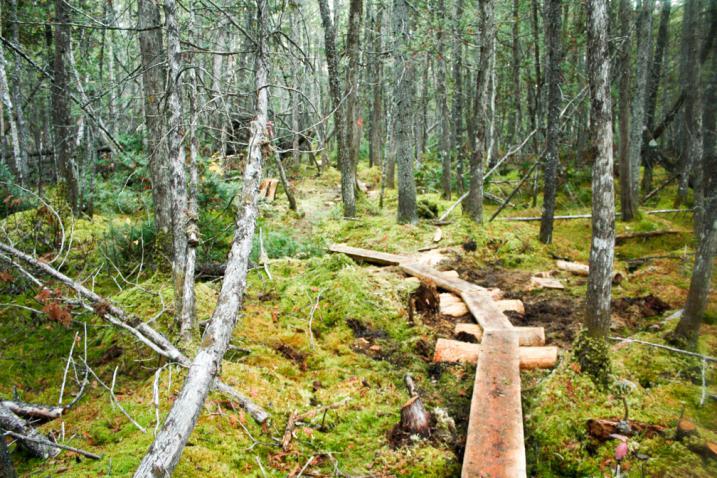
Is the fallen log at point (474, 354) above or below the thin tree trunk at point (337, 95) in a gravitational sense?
below

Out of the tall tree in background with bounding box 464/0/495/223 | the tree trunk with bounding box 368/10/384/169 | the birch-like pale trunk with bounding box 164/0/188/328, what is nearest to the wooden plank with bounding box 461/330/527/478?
the birch-like pale trunk with bounding box 164/0/188/328

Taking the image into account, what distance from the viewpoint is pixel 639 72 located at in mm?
13727

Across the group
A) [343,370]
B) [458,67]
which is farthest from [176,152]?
[458,67]

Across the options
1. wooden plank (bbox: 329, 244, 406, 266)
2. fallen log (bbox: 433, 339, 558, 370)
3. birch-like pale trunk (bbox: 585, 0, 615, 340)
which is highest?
birch-like pale trunk (bbox: 585, 0, 615, 340)

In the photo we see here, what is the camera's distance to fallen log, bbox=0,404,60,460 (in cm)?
323

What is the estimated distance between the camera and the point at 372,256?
9703mm

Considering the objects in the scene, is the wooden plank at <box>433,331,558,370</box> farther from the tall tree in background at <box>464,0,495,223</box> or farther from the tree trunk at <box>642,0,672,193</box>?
the tree trunk at <box>642,0,672,193</box>

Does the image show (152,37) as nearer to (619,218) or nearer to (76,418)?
(76,418)

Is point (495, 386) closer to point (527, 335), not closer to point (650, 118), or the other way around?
point (527, 335)

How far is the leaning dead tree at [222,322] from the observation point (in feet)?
8.07

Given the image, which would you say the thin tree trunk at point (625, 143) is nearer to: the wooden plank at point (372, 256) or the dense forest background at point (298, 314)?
the dense forest background at point (298, 314)

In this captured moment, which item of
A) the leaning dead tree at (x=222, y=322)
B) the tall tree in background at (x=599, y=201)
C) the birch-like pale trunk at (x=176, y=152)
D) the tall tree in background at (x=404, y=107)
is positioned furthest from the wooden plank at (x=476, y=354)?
the tall tree in background at (x=404, y=107)

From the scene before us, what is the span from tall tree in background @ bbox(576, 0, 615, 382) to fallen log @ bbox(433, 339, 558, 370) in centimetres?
60

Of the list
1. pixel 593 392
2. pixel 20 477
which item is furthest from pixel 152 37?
pixel 593 392
